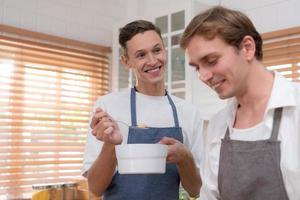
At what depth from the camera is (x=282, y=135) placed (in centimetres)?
102

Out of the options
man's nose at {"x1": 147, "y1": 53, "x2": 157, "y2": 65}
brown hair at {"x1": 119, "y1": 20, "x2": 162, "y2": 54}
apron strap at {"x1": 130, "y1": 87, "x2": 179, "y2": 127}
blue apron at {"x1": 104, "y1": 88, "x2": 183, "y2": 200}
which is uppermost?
brown hair at {"x1": 119, "y1": 20, "x2": 162, "y2": 54}

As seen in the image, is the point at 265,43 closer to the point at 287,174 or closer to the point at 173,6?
the point at 173,6

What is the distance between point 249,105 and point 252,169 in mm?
188

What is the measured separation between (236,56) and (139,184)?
65 centimetres

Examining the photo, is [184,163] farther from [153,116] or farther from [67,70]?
[67,70]

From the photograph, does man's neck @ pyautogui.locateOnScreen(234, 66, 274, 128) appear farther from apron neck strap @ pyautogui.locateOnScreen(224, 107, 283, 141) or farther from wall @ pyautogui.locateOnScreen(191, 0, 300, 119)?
wall @ pyautogui.locateOnScreen(191, 0, 300, 119)

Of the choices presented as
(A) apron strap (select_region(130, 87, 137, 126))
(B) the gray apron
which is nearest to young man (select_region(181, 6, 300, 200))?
(B) the gray apron

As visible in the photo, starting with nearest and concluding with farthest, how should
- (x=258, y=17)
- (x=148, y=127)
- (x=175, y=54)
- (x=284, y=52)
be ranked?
(x=148, y=127) → (x=284, y=52) → (x=258, y=17) → (x=175, y=54)

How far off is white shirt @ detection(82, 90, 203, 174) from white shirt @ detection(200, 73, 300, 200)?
1.08 feet

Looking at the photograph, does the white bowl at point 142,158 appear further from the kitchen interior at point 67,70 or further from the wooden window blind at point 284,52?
the wooden window blind at point 284,52

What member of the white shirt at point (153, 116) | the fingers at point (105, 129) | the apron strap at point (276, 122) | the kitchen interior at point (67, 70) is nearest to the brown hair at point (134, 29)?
the white shirt at point (153, 116)

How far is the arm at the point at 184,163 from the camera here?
4.34 ft

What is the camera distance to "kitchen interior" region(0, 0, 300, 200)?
2554 mm

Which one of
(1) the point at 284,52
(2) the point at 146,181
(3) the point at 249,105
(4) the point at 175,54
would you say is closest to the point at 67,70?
(4) the point at 175,54
